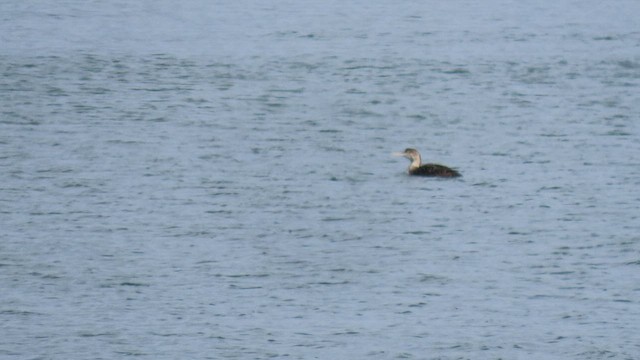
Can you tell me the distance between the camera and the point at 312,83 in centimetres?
3769

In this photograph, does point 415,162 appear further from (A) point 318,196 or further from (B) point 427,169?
(A) point 318,196

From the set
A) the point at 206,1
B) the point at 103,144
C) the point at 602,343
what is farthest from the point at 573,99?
the point at 206,1

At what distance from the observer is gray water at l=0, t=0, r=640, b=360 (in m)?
18.9

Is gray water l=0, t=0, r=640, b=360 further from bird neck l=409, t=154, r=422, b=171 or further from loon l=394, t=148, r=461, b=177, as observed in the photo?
bird neck l=409, t=154, r=422, b=171

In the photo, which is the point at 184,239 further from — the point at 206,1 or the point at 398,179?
the point at 206,1

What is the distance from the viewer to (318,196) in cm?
2592

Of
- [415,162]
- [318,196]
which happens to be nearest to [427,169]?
[415,162]

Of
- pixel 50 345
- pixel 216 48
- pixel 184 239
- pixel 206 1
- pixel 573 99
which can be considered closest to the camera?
pixel 50 345

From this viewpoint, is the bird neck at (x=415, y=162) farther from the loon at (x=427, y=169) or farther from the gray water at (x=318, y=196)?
the gray water at (x=318, y=196)

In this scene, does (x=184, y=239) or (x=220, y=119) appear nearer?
(x=184, y=239)

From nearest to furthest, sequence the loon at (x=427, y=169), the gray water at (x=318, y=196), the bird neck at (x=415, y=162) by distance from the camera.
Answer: the gray water at (x=318, y=196) → the loon at (x=427, y=169) → the bird neck at (x=415, y=162)

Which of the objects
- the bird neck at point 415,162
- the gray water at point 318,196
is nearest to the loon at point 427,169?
the bird neck at point 415,162

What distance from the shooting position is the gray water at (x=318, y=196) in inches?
743

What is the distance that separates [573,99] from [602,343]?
1755 centimetres
